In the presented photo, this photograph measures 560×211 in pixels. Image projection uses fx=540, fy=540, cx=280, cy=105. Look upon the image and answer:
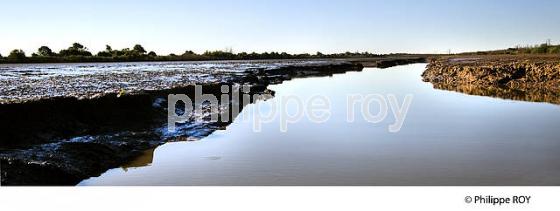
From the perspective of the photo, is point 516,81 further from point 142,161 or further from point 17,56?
point 17,56

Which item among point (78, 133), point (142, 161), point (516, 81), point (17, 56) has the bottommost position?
point (142, 161)

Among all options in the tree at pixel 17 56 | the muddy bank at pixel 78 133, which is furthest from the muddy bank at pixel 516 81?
the tree at pixel 17 56

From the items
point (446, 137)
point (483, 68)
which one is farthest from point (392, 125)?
point (483, 68)

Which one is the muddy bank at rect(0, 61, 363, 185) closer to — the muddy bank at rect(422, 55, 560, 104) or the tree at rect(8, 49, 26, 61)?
the muddy bank at rect(422, 55, 560, 104)

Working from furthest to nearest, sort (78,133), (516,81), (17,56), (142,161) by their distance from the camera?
(17,56)
(516,81)
(78,133)
(142,161)

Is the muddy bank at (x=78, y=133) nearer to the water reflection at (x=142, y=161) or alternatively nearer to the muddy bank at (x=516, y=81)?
the water reflection at (x=142, y=161)

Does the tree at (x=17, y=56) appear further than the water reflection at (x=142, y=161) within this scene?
Yes

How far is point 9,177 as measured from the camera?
6129 mm

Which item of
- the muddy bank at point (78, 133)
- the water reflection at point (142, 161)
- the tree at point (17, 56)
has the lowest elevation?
the water reflection at point (142, 161)

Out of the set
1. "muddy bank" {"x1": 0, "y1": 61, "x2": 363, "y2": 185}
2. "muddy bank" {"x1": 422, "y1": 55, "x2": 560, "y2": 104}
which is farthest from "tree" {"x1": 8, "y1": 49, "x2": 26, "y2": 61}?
"muddy bank" {"x1": 0, "y1": 61, "x2": 363, "y2": 185}

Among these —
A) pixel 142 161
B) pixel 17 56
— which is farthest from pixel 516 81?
pixel 17 56

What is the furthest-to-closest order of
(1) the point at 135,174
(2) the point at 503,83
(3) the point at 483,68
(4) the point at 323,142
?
(3) the point at 483,68
(2) the point at 503,83
(4) the point at 323,142
(1) the point at 135,174
